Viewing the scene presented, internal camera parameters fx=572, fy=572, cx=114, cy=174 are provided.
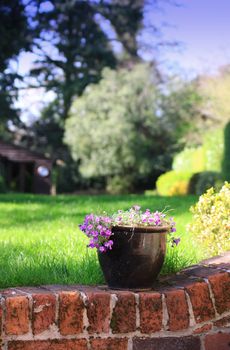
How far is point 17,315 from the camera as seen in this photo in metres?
2.91

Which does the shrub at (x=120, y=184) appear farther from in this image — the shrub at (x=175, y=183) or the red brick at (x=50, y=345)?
the red brick at (x=50, y=345)

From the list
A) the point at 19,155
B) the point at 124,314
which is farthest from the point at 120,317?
the point at 19,155

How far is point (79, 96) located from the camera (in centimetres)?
2697

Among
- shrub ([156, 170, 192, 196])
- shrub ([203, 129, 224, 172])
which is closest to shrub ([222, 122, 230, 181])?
shrub ([203, 129, 224, 172])

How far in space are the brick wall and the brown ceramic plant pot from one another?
0.32ft

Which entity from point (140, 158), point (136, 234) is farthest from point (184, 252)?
point (140, 158)

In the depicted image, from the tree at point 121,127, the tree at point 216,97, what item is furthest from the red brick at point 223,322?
the tree at point 216,97

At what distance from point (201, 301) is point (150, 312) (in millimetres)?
331

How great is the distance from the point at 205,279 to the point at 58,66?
2353cm

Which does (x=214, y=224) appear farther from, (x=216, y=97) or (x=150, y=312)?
(x=216, y=97)

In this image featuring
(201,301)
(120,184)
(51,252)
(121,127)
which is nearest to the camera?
(201,301)

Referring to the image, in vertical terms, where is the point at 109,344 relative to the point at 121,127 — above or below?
below

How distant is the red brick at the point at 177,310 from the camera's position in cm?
312

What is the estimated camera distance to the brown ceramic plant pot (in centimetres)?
311
